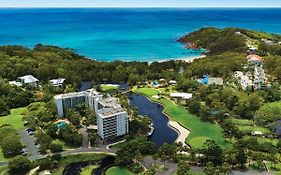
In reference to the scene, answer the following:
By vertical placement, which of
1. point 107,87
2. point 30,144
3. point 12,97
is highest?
point 12,97

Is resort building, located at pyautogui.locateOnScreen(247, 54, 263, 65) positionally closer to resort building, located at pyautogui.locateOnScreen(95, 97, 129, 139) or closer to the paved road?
resort building, located at pyautogui.locateOnScreen(95, 97, 129, 139)

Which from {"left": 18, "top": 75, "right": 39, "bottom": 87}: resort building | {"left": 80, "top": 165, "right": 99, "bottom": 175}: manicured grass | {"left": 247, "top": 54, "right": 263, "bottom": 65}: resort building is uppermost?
{"left": 247, "top": 54, "right": 263, "bottom": 65}: resort building

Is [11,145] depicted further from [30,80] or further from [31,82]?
[30,80]

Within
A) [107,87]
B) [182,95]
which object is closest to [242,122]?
[182,95]

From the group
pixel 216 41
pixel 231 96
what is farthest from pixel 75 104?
pixel 216 41

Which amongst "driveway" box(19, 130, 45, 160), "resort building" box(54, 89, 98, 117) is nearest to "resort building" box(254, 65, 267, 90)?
"resort building" box(54, 89, 98, 117)
